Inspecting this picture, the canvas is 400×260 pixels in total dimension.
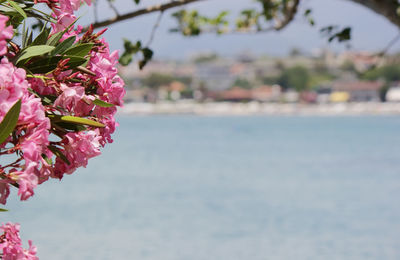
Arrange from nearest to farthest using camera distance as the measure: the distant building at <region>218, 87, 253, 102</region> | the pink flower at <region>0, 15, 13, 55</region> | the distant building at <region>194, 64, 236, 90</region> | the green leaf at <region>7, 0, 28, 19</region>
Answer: the pink flower at <region>0, 15, 13, 55</region> → the green leaf at <region>7, 0, 28, 19</region> → the distant building at <region>218, 87, 253, 102</region> → the distant building at <region>194, 64, 236, 90</region>

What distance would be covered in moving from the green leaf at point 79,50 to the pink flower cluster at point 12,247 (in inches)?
9.9

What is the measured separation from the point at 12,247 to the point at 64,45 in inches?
11.0

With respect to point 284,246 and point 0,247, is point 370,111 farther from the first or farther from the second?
point 0,247

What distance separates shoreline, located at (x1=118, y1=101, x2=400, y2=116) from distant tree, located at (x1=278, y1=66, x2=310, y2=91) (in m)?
Result: 4.45

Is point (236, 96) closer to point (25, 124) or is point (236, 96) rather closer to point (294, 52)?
point (294, 52)

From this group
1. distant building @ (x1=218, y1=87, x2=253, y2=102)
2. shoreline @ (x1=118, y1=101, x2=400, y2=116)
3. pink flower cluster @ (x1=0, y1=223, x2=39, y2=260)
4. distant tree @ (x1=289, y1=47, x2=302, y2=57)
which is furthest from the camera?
distant tree @ (x1=289, y1=47, x2=302, y2=57)

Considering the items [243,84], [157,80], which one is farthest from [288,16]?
[243,84]

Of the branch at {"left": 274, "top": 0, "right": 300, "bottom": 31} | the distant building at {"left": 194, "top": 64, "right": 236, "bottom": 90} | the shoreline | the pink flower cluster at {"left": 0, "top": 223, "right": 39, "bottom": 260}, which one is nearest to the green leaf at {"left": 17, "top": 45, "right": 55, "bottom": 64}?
the pink flower cluster at {"left": 0, "top": 223, "right": 39, "bottom": 260}

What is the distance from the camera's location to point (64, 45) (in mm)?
902

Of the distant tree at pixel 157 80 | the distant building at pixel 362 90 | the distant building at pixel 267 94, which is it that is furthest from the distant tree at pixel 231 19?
the distant tree at pixel 157 80

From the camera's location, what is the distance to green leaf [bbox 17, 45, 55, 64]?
33.0 inches

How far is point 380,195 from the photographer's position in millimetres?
11633

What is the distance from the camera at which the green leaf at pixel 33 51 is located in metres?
0.84

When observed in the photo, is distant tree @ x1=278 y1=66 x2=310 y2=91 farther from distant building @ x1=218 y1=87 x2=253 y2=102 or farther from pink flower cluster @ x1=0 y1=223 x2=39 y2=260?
pink flower cluster @ x1=0 y1=223 x2=39 y2=260
